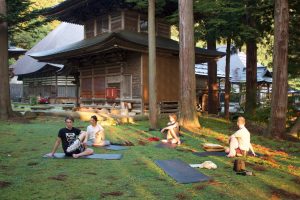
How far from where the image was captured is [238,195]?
543 centimetres

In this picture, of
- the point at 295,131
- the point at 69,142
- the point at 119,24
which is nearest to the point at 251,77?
the point at 295,131

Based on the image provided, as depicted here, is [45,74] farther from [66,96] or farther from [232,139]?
[232,139]

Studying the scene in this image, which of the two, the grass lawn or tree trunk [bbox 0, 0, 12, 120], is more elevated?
tree trunk [bbox 0, 0, 12, 120]

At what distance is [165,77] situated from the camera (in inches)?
818

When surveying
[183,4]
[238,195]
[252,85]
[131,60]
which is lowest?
[238,195]

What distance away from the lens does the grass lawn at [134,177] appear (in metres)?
5.41

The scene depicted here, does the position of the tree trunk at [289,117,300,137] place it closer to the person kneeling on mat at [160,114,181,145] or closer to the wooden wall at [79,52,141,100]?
the person kneeling on mat at [160,114,181,145]

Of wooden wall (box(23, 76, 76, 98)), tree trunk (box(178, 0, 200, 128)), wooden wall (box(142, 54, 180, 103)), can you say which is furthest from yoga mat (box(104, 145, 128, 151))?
wooden wall (box(23, 76, 76, 98))

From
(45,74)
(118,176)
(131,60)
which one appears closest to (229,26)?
(131,60)

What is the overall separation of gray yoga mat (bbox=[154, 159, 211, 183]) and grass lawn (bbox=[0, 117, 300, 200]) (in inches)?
6.1

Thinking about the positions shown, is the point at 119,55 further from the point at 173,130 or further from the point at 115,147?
the point at 115,147

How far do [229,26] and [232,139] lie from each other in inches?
502

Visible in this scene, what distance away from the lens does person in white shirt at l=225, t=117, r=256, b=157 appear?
8586mm

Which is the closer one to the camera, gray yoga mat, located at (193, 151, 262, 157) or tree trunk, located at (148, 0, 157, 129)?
gray yoga mat, located at (193, 151, 262, 157)
